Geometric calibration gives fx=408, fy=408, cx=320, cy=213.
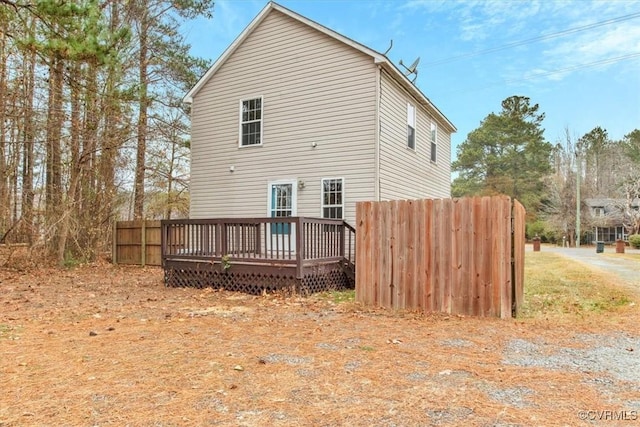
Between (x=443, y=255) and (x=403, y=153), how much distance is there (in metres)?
6.15

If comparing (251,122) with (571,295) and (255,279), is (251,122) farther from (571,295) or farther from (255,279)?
(571,295)

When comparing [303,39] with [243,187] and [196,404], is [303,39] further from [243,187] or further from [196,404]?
[196,404]

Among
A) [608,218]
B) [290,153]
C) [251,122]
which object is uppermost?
[251,122]

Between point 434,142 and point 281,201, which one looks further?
point 434,142

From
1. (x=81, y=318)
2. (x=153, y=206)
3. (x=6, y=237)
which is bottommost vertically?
(x=81, y=318)

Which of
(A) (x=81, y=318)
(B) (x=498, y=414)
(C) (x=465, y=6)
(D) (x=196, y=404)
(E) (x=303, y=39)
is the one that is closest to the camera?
(B) (x=498, y=414)

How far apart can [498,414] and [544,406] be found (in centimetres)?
39

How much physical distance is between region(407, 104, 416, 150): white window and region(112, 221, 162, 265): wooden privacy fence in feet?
27.1

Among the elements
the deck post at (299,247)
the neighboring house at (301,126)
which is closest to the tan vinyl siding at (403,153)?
the neighboring house at (301,126)

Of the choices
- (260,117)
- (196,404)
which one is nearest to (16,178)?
(260,117)

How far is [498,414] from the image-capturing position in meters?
2.59

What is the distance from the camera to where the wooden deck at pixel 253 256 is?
25.6 feet

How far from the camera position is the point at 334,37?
10516 millimetres

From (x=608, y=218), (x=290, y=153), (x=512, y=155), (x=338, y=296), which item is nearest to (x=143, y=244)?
(x=290, y=153)
